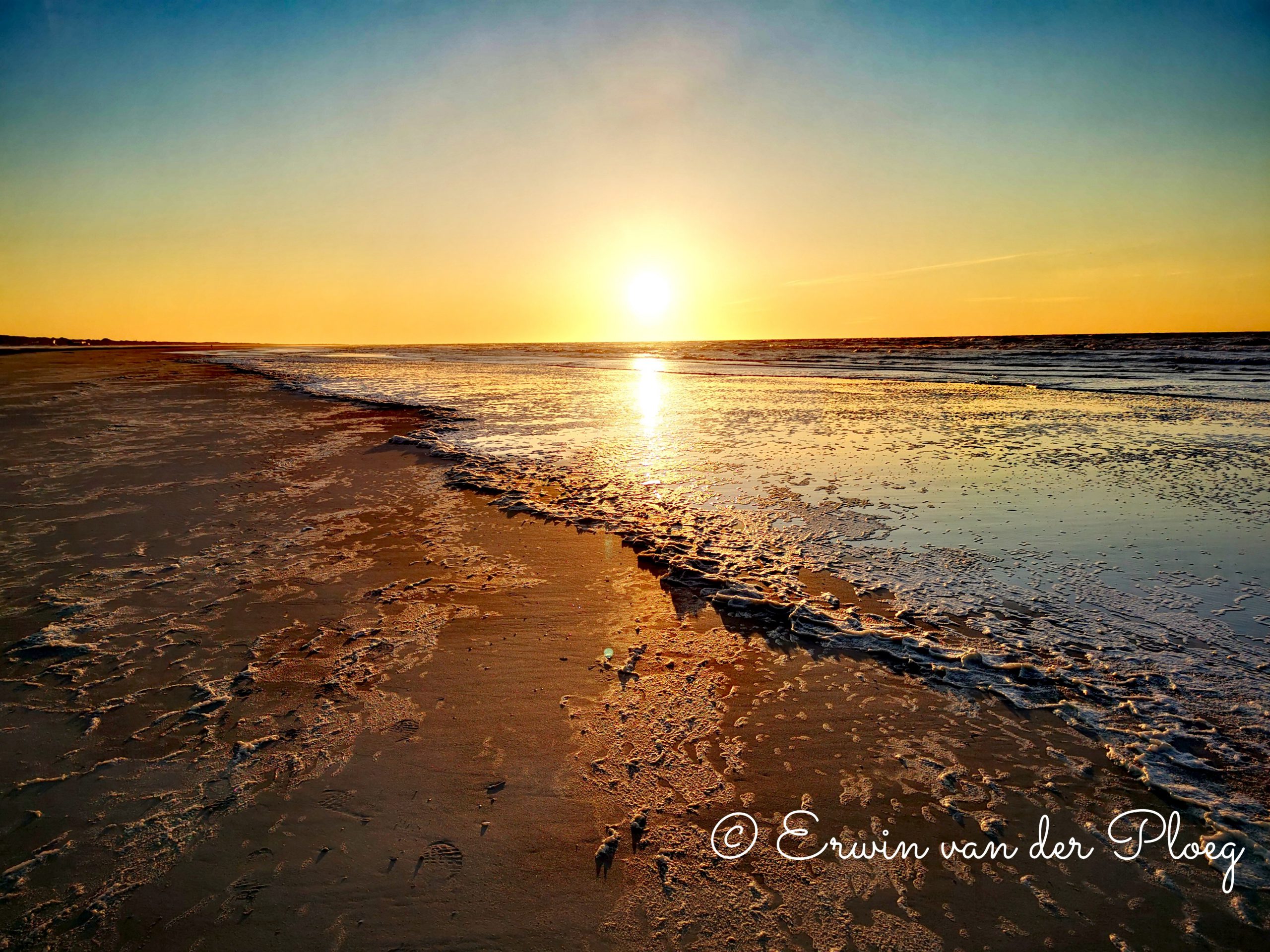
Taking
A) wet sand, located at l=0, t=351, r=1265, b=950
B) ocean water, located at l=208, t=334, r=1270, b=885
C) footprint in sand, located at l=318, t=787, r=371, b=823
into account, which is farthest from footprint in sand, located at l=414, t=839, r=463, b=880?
ocean water, located at l=208, t=334, r=1270, b=885

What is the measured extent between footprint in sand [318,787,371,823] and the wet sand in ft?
0.04

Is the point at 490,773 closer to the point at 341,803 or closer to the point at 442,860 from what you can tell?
the point at 442,860

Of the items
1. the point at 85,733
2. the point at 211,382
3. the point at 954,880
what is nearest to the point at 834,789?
the point at 954,880

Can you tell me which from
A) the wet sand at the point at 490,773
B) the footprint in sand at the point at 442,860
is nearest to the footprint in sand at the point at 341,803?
the wet sand at the point at 490,773

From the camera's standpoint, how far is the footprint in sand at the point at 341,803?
3.26 m

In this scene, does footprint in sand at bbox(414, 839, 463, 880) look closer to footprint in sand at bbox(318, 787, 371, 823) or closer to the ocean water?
footprint in sand at bbox(318, 787, 371, 823)

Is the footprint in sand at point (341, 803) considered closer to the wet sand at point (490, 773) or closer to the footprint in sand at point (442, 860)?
the wet sand at point (490, 773)

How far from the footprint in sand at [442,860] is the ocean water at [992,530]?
3243mm

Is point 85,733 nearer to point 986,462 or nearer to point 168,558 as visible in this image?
point 168,558

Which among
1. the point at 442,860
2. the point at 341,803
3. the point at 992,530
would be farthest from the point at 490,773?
the point at 992,530

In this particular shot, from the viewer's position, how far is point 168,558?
6.72 metres

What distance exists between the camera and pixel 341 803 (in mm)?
3344

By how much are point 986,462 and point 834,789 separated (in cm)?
996

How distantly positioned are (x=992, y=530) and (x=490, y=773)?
6.99m
